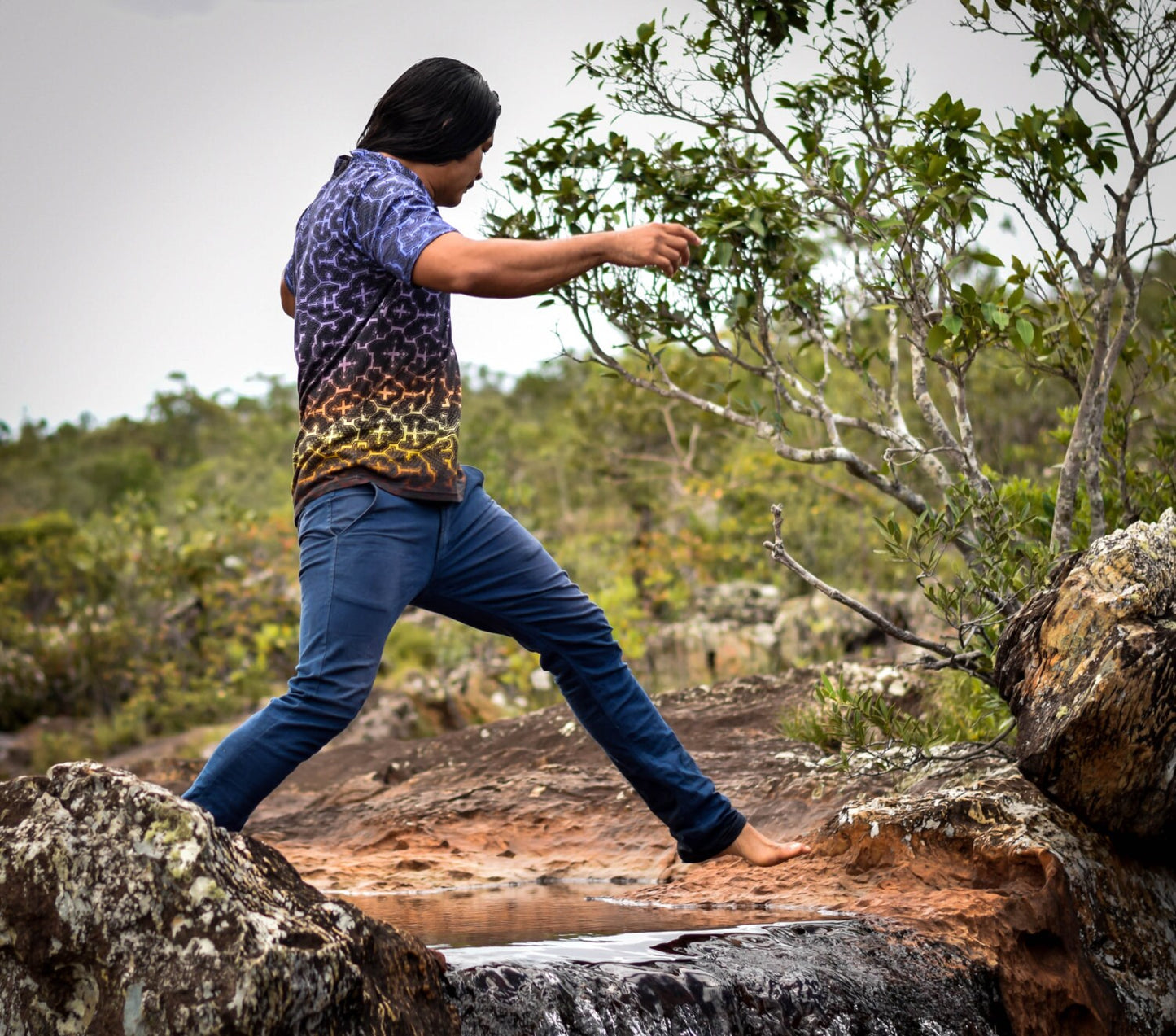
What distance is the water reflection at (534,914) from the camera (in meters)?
3.41

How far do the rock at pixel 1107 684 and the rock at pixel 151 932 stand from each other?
79.4 inches

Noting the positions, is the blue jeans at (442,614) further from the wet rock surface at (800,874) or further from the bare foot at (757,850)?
the wet rock surface at (800,874)

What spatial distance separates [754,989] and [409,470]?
4.49ft

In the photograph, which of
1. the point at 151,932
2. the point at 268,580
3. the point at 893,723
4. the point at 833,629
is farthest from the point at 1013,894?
the point at 268,580

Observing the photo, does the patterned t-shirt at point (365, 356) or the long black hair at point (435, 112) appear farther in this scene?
the long black hair at point (435, 112)

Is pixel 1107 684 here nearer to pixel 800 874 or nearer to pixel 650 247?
pixel 800 874

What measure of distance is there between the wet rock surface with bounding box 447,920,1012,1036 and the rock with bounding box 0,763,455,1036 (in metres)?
0.33

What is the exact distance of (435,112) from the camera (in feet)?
10.1

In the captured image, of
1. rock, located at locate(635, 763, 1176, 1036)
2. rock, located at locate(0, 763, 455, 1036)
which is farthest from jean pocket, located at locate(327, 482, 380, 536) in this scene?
rock, located at locate(635, 763, 1176, 1036)

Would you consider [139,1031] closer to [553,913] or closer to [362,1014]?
[362,1014]

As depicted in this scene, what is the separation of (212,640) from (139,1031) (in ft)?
35.4

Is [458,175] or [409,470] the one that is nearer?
[409,470]


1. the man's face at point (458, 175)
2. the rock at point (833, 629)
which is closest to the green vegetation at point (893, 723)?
the man's face at point (458, 175)

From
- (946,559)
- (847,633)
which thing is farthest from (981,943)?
(946,559)
